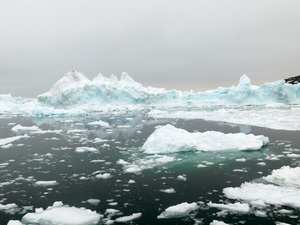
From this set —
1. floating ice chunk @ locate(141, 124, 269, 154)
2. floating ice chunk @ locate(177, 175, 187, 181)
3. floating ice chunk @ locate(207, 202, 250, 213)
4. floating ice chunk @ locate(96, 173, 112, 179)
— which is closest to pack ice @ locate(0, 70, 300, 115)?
floating ice chunk @ locate(141, 124, 269, 154)

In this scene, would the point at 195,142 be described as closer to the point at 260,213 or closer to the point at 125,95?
the point at 260,213

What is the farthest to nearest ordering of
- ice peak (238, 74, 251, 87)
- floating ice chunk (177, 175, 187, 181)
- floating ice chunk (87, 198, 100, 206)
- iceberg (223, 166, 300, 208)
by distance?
ice peak (238, 74, 251, 87)
floating ice chunk (177, 175, 187, 181)
floating ice chunk (87, 198, 100, 206)
iceberg (223, 166, 300, 208)

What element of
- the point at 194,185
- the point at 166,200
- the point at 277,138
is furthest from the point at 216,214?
the point at 277,138

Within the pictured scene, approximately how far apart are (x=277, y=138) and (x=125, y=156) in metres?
7.21

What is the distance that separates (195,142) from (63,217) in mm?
6701

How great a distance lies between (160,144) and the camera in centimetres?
1063

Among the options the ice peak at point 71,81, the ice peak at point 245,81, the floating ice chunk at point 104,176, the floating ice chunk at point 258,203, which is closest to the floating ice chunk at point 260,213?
the floating ice chunk at point 258,203

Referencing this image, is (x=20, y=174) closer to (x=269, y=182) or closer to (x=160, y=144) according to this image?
(x=160, y=144)

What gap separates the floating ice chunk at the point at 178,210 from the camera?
5.11 metres

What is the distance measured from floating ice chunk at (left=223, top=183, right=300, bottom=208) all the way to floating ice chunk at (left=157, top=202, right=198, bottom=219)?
1.01 metres

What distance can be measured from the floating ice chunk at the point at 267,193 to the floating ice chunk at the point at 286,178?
0.27m

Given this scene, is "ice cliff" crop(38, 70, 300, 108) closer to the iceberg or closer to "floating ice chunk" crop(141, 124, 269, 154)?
"floating ice chunk" crop(141, 124, 269, 154)

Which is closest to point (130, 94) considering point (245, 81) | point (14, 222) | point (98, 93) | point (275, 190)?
point (98, 93)

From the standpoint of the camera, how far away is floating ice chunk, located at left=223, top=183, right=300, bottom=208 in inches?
216
